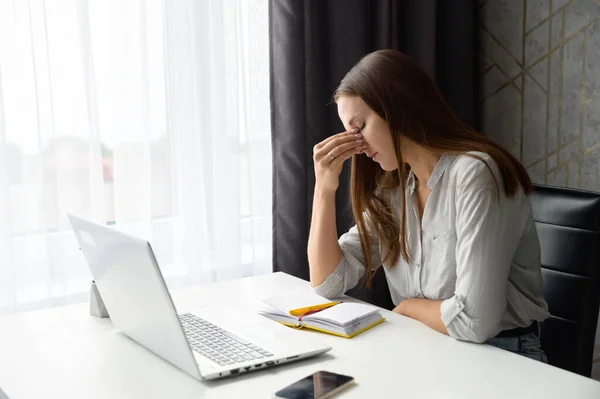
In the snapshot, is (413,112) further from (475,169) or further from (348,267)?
(348,267)

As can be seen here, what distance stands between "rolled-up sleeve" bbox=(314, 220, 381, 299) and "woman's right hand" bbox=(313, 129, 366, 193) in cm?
15

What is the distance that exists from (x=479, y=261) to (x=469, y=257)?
0.07ft

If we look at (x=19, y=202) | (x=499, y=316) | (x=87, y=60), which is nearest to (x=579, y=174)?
(x=499, y=316)

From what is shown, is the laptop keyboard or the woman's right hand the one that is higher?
the woman's right hand

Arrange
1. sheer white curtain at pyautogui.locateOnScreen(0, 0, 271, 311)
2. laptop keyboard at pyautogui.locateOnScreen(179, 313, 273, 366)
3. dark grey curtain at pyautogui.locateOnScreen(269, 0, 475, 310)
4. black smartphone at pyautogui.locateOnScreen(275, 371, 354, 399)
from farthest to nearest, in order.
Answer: dark grey curtain at pyautogui.locateOnScreen(269, 0, 475, 310) → sheer white curtain at pyautogui.locateOnScreen(0, 0, 271, 311) → laptop keyboard at pyautogui.locateOnScreen(179, 313, 273, 366) → black smartphone at pyautogui.locateOnScreen(275, 371, 354, 399)

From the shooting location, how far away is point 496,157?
1.51m

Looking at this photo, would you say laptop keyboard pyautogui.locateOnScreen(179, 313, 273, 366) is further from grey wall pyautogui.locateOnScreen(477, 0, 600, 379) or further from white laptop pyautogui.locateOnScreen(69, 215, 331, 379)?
grey wall pyautogui.locateOnScreen(477, 0, 600, 379)

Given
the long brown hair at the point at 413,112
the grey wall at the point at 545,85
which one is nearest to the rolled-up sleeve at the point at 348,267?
the long brown hair at the point at 413,112

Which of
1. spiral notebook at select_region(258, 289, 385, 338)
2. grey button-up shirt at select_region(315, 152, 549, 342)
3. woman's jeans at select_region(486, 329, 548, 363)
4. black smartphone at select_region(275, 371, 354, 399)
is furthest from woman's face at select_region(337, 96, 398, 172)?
black smartphone at select_region(275, 371, 354, 399)

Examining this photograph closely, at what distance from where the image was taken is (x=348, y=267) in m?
1.72

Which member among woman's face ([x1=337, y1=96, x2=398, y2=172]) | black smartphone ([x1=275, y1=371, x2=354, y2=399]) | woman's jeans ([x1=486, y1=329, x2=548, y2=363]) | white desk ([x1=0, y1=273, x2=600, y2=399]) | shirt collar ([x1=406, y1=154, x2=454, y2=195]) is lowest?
woman's jeans ([x1=486, y1=329, x2=548, y2=363])

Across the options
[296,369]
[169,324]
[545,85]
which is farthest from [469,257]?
[545,85]

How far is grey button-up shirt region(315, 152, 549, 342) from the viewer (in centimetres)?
137

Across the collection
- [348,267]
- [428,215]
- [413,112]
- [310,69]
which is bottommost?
[348,267]
